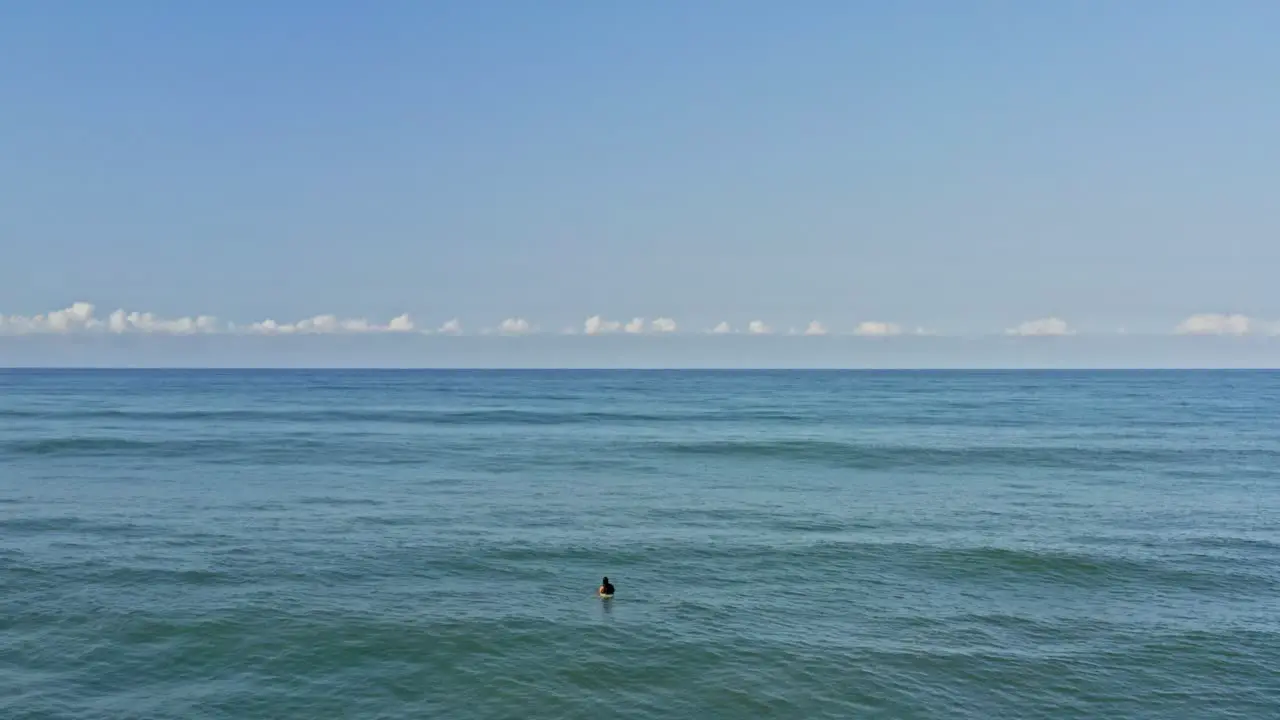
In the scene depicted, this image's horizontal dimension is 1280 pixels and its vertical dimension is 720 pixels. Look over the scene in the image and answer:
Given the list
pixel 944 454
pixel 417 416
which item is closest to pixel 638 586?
pixel 944 454

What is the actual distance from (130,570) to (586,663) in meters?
24.7

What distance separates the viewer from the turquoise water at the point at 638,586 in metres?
28.2

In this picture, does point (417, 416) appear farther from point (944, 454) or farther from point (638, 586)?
point (638, 586)

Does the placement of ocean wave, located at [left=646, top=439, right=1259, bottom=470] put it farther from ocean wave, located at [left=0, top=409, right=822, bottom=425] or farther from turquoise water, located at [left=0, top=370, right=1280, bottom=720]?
ocean wave, located at [left=0, top=409, right=822, bottom=425]

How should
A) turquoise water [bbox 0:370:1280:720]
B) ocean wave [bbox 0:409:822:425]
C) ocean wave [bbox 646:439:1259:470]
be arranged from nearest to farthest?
turquoise water [bbox 0:370:1280:720] < ocean wave [bbox 646:439:1259:470] < ocean wave [bbox 0:409:822:425]

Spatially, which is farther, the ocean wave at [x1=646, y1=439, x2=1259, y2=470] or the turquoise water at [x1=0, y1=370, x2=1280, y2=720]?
the ocean wave at [x1=646, y1=439, x2=1259, y2=470]

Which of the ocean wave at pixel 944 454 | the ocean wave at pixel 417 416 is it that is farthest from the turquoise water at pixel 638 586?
the ocean wave at pixel 417 416

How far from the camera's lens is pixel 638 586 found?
126 ft

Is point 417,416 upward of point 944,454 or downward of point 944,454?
downward

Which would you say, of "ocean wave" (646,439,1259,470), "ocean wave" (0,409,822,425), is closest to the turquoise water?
"ocean wave" (646,439,1259,470)

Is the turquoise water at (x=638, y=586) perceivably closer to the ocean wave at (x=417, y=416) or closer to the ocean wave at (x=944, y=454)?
the ocean wave at (x=944, y=454)

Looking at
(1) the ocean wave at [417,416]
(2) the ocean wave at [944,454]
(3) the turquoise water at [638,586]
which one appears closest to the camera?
(3) the turquoise water at [638,586]

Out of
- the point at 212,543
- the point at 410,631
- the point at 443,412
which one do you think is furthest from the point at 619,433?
the point at 410,631

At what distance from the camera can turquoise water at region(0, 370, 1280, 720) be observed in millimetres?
28188
